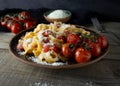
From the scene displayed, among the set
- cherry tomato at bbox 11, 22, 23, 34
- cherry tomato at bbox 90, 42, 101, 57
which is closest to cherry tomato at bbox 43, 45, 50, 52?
cherry tomato at bbox 90, 42, 101, 57

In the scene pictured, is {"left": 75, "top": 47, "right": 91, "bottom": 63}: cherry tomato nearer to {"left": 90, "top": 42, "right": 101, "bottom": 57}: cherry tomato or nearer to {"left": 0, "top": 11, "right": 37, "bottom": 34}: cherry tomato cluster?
{"left": 90, "top": 42, "right": 101, "bottom": 57}: cherry tomato

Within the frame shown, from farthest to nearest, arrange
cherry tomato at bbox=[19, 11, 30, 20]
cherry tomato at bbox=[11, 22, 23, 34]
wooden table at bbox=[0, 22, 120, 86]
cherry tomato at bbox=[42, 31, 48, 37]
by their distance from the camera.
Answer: cherry tomato at bbox=[19, 11, 30, 20], cherry tomato at bbox=[11, 22, 23, 34], cherry tomato at bbox=[42, 31, 48, 37], wooden table at bbox=[0, 22, 120, 86]

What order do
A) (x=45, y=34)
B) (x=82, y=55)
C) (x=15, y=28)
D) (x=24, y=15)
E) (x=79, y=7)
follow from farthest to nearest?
(x=79, y=7) < (x=24, y=15) < (x=15, y=28) < (x=45, y=34) < (x=82, y=55)

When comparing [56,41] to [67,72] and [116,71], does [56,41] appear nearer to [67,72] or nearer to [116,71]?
[67,72]

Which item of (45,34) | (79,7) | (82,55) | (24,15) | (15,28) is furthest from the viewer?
(79,7)

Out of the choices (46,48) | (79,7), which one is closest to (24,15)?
(79,7)

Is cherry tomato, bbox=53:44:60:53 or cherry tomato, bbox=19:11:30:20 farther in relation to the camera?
cherry tomato, bbox=19:11:30:20

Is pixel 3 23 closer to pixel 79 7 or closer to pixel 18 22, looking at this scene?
pixel 18 22

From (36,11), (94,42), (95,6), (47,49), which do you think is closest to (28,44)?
(47,49)
